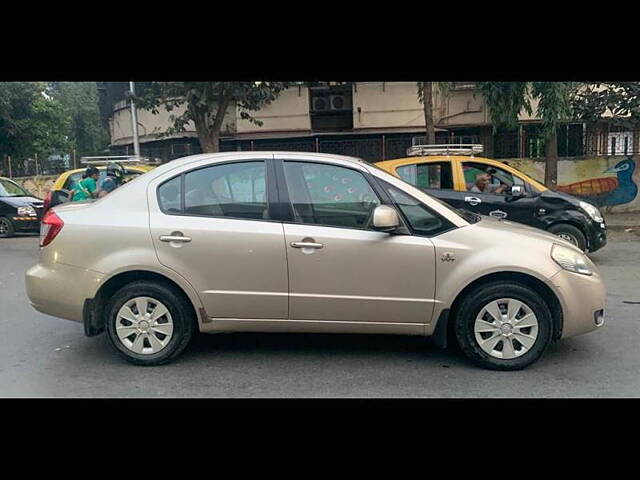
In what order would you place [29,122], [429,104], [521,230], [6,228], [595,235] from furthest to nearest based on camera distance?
[29,122] → [429,104] → [6,228] → [595,235] → [521,230]

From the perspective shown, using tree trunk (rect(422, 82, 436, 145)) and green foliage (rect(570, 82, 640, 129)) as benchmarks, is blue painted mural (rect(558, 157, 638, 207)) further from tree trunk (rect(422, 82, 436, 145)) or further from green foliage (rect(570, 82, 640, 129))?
tree trunk (rect(422, 82, 436, 145))

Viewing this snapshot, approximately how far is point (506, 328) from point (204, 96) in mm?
10280

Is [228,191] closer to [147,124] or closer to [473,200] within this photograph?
[473,200]

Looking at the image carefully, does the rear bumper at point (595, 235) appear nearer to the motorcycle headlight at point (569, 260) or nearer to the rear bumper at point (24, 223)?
the motorcycle headlight at point (569, 260)

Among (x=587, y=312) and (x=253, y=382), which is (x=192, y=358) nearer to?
(x=253, y=382)

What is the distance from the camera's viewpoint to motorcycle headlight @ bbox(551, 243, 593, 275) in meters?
4.05

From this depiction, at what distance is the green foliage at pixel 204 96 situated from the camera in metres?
12.5

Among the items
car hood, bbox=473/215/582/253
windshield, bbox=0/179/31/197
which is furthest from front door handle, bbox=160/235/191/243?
windshield, bbox=0/179/31/197

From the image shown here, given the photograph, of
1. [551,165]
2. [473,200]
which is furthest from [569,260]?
[551,165]

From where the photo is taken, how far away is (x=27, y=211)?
39.8 feet

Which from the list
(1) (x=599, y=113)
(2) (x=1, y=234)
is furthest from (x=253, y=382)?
(1) (x=599, y=113)

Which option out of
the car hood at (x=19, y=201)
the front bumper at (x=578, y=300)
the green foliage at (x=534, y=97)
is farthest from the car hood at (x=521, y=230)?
the car hood at (x=19, y=201)
